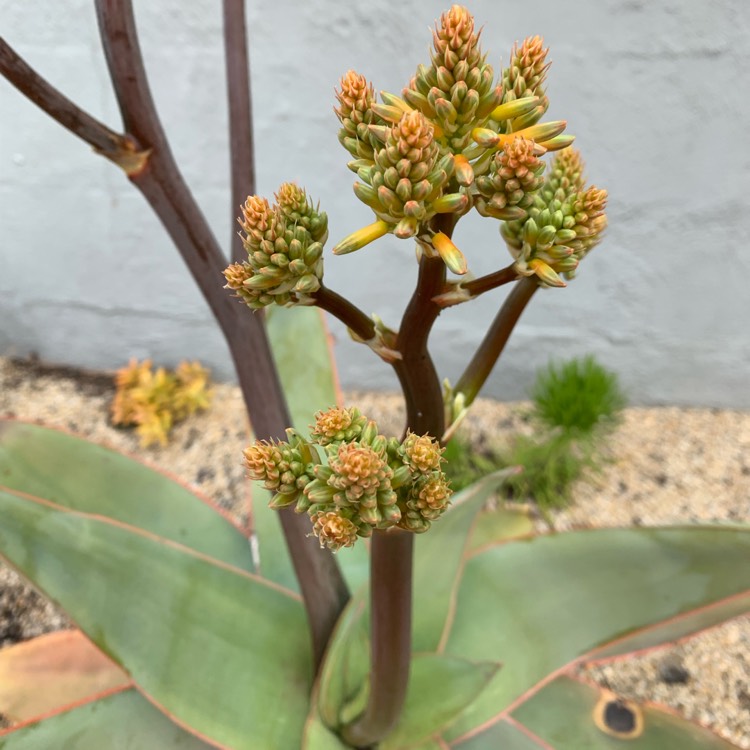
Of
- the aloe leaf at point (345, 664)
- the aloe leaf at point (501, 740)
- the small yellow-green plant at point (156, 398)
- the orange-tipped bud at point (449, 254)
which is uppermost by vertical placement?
the orange-tipped bud at point (449, 254)

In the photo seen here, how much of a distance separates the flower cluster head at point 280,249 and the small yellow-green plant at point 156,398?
3.56 ft

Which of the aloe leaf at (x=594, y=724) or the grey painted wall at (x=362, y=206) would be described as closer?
the aloe leaf at (x=594, y=724)

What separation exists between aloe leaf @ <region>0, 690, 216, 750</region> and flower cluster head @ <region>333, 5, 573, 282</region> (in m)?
0.58

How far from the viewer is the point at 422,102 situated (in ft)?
1.06

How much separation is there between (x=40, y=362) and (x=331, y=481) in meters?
1.45

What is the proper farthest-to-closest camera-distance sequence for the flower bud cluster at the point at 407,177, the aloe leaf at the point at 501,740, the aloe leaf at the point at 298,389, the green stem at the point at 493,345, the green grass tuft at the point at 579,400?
the green grass tuft at the point at 579,400
the aloe leaf at the point at 298,389
the aloe leaf at the point at 501,740
the green stem at the point at 493,345
the flower bud cluster at the point at 407,177

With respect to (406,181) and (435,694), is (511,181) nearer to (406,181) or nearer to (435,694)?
(406,181)

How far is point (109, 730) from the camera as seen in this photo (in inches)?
26.4

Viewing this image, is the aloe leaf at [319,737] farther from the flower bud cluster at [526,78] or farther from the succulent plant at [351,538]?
the flower bud cluster at [526,78]

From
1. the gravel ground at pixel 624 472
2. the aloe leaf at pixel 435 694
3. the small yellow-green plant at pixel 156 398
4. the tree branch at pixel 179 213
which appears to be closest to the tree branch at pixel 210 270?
the tree branch at pixel 179 213

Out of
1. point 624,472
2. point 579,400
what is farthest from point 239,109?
point 624,472

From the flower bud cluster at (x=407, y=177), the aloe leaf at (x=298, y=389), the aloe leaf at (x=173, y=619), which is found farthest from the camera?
the aloe leaf at (x=298, y=389)

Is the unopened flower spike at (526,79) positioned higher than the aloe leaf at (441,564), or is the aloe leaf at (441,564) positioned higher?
the unopened flower spike at (526,79)

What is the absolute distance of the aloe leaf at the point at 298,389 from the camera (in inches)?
33.0
